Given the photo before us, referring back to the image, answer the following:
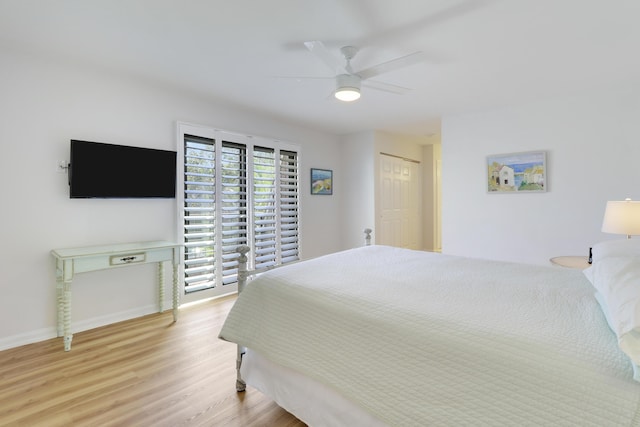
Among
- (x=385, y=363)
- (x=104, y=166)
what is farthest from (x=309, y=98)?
(x=385, y=363)

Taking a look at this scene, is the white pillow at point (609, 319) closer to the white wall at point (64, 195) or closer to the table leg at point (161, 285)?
the white wall at point (64, 195)

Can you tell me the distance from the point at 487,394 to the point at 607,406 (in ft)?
0.99

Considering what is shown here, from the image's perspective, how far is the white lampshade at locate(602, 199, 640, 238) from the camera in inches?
94.6

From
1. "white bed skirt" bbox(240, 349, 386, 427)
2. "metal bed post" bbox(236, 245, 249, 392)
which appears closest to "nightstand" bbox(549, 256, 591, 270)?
"white bed skirt" bbox(240, 349, 386, 427)

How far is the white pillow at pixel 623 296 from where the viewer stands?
35.0 inches

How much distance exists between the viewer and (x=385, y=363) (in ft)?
4.16

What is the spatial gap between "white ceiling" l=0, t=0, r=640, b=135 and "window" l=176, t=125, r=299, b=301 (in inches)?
30.4

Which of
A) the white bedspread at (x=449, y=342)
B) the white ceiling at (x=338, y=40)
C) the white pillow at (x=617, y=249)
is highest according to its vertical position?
the white ceiling at (x=338, y=40)

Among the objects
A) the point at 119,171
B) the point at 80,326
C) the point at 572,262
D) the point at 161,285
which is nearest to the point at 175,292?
the point at 161,285

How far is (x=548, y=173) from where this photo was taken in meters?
3.73

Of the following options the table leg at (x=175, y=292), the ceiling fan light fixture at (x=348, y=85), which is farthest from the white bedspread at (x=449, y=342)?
the table leg at (x=175, y=292)

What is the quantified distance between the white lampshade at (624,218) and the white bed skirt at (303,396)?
2547 millimetres

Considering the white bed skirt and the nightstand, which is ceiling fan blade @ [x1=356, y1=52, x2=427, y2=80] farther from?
the nightstand

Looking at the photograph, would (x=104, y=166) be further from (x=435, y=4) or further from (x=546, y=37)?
(x=546, y=37)
